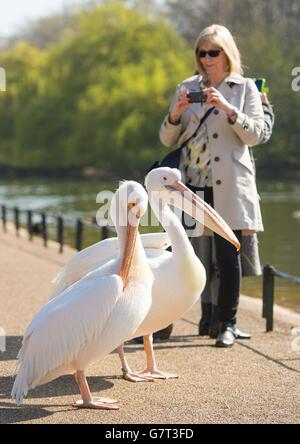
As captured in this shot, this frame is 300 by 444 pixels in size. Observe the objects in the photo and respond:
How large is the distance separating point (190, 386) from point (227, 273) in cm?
131

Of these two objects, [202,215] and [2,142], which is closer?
[202,215]

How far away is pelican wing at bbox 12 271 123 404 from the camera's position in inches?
189

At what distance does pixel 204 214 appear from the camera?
581cm

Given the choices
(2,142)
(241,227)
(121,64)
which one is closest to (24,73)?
(2,142)

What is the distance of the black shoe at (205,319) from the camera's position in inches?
276

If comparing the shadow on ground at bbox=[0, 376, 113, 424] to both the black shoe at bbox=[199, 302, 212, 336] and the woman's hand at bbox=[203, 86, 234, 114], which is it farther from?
the woman's hand at bbox=[203, 86, 234, 114]

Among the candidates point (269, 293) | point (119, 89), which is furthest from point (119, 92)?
point (269, 293)

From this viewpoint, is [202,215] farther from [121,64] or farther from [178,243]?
[121,64]

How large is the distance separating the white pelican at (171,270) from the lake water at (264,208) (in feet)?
5.60

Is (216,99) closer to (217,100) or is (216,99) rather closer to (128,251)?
(217,100)

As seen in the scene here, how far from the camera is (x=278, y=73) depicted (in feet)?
148

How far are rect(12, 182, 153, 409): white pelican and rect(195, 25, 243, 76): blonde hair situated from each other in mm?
2094

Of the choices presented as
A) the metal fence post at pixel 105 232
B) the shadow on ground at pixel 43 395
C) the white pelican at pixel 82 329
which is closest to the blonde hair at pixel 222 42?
the white pelican at pixel 82 329

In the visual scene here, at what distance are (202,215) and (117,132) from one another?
1787 inches
